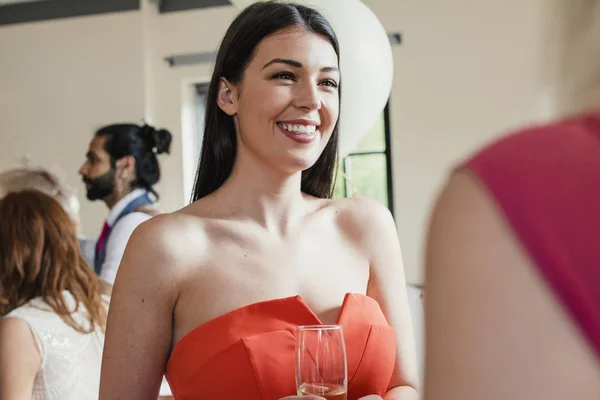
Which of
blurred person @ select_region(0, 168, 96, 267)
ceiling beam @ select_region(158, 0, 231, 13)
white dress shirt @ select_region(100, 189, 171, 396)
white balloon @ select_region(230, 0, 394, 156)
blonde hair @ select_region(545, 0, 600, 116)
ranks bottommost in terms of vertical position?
white dress shirt @ select_region(100, 189, 171, 396)

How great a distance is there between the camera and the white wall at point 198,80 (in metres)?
5.87

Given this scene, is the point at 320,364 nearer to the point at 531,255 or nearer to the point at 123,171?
the point at 531,255

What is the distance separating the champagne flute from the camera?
50.4 inches

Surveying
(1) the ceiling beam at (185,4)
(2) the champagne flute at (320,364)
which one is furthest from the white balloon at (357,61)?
(1) the ceiling beam at (185,4)

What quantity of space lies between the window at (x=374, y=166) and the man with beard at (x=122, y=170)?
2.53m

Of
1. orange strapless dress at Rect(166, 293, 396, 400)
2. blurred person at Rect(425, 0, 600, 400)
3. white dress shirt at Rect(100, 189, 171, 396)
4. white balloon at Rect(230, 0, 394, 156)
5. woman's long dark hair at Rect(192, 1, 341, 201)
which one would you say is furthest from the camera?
white dress shirt at Rect(100, 189, 171, 396)

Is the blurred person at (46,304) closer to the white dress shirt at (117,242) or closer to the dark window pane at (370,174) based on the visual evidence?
the white dress shirt at (117,242)

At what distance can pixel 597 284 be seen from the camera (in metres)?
0.42

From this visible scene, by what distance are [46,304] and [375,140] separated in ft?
14.0

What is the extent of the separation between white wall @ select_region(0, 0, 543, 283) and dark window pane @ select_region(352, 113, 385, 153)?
0.86ft

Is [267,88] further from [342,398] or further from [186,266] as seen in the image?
[342,398]

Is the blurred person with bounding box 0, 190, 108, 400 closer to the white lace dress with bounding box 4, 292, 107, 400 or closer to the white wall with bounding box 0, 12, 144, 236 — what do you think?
the white lace dress with bounding box 4, 292, 107, 400

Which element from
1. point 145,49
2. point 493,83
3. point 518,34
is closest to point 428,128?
point 493,83

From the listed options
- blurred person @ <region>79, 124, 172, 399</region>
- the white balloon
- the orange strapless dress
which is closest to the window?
blurred person @ <region>79, 124, 172, 399</region>
